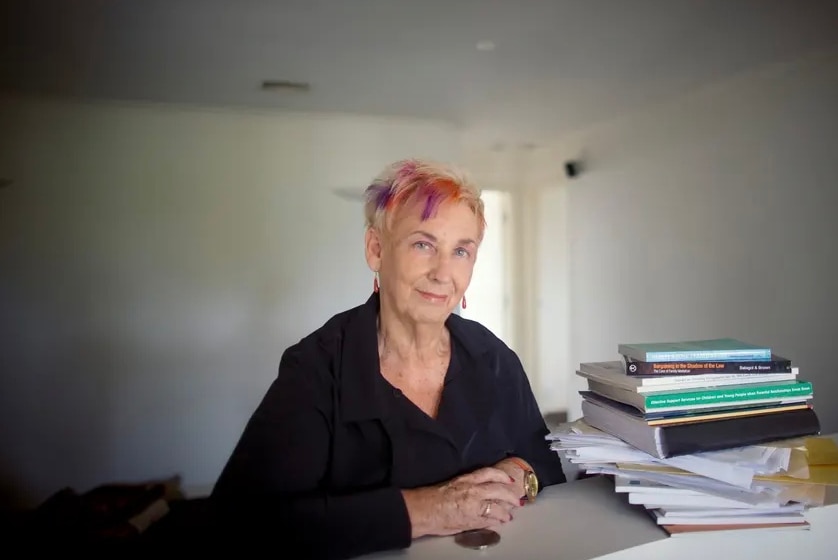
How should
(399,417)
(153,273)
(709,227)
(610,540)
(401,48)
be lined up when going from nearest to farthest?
(610,540)
(399,417)
(401,48)
(709,227)
(153,273)

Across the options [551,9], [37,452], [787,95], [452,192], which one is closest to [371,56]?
[551,9]

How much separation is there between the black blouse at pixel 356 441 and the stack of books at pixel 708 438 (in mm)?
168

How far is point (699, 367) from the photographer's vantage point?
2.42ft

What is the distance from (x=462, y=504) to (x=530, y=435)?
0.25 m

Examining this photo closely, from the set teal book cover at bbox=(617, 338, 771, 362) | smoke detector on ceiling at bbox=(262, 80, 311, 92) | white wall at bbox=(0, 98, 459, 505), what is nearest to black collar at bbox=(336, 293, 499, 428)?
teal book cover at bbox=(617, 338, 771, 362)

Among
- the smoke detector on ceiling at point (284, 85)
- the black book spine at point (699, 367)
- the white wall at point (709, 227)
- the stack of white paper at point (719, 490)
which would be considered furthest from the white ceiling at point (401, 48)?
the stack of white paper at point (719, 490)

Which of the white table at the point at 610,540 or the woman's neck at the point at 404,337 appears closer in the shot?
the white table at the point at 610,540

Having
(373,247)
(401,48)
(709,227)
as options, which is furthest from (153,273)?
(709,227)

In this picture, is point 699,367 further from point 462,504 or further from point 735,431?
point 462,504

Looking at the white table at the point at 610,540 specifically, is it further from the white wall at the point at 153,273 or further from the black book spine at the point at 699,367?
the white wall at the point at 153,273

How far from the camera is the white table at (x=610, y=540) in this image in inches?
26.0

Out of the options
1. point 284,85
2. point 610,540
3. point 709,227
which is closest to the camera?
point 610,540

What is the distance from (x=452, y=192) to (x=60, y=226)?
237 cm

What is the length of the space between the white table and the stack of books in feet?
0.07
